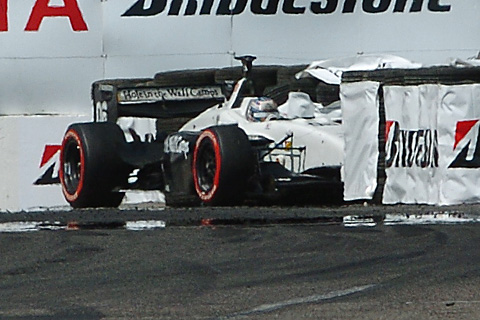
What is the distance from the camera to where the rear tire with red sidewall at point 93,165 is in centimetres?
1249

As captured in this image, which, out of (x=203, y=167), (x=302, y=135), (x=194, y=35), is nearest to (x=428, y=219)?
(x=302, y=135)

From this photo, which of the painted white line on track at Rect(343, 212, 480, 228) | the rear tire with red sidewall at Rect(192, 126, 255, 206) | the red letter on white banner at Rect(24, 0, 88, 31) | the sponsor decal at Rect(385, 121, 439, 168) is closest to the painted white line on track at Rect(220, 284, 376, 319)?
the painted white line on track at Rect(343, 212, 480, 228)

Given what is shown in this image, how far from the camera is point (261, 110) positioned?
12.6 meters

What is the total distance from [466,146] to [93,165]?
362 centimetres

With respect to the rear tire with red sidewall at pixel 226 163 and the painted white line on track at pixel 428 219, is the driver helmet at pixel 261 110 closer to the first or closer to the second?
the rear tire with red sidewall at pixel 226 163

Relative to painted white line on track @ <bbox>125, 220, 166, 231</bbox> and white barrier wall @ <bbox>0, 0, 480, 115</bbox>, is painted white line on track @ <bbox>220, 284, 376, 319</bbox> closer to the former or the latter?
painted white line on track @ <bbox>125, 220, 166, 231</bbox>

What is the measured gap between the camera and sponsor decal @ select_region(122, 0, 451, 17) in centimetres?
1769

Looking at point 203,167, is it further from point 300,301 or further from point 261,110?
point 300,301

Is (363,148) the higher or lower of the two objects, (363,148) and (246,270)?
the higher

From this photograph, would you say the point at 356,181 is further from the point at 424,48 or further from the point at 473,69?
the point at 424,48

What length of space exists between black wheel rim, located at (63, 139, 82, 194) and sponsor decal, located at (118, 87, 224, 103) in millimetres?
1102

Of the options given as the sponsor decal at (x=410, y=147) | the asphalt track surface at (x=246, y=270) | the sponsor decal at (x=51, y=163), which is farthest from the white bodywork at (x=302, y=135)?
the sponsor decal at (x=51, y=163)

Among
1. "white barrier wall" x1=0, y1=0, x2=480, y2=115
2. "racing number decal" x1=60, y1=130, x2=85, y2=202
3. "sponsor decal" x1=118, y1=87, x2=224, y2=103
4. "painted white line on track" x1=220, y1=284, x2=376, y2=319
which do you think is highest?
"white barrier wall" x1=0, y1=0, x2=480, y2=115

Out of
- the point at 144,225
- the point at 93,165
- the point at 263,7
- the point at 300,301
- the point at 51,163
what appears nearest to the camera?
the point at 300,301
